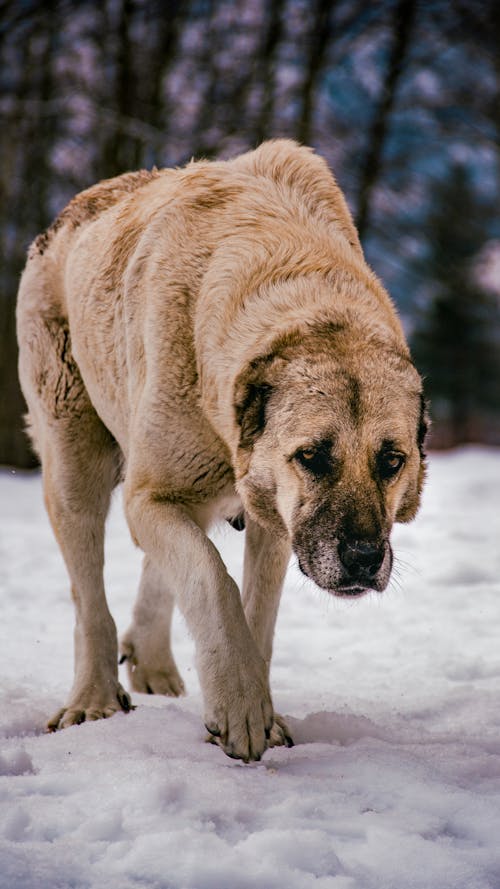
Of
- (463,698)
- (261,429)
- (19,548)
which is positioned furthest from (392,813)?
(19,548)

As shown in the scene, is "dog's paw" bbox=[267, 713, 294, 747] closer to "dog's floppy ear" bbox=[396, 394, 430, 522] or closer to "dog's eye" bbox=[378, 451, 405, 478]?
"dog's floppy ear" bbox=[396, 394, 430, 522]

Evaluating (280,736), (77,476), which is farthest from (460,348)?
(280,736)

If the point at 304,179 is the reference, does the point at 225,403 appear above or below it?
below

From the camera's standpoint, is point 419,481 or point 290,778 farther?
point 419,481

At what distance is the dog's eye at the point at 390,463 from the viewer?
3923mm

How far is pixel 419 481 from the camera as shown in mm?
4445

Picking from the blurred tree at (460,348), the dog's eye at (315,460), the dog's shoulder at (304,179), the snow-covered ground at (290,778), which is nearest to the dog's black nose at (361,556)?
the dog's eye at (315,460)

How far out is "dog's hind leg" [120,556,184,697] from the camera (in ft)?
19.5

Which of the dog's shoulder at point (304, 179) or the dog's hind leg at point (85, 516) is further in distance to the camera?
the dog's hind leg at point (85, 516)

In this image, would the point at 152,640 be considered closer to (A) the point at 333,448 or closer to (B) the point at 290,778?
(B) the point at 290,778

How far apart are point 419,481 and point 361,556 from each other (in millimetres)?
878

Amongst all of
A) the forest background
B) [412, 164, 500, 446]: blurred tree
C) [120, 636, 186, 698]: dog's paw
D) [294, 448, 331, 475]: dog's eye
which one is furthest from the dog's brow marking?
[412, 164, 500, 446]: blurred tree

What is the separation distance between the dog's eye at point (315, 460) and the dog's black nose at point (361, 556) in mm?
302

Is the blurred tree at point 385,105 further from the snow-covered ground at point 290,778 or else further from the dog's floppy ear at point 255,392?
the dog's floppy ear at point 255,392
